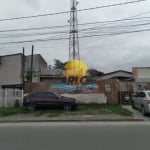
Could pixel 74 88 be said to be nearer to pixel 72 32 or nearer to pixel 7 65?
pixel 72 32

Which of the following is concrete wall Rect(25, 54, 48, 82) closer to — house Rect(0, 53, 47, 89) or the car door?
house Rect(0, 53, 47, 89)

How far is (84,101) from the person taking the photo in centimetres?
3350

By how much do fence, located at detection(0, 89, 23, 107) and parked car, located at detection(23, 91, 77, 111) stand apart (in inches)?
151

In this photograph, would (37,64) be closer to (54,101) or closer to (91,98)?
(91,98)

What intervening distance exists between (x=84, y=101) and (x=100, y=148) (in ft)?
74.1

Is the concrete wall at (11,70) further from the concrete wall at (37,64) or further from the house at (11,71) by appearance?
the concrete wall at (37,64)

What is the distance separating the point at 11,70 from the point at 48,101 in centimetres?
1968

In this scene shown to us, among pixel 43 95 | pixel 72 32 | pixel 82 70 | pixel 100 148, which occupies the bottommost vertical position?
pixel 100 148

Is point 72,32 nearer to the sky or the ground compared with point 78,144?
nearer to the sky

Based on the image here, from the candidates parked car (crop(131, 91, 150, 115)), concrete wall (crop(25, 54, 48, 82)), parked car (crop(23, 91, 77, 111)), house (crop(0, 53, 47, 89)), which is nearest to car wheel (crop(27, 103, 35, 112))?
parked car (crop(23, 91, 77, 111))

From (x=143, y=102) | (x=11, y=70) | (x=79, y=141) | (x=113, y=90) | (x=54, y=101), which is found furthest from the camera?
(x=11, y=70)

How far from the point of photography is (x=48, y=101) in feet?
92.9

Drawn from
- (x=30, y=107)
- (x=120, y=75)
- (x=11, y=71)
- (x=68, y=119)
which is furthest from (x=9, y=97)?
(x=120, y=75)

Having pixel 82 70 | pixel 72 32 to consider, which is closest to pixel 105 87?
pixel 72 32
